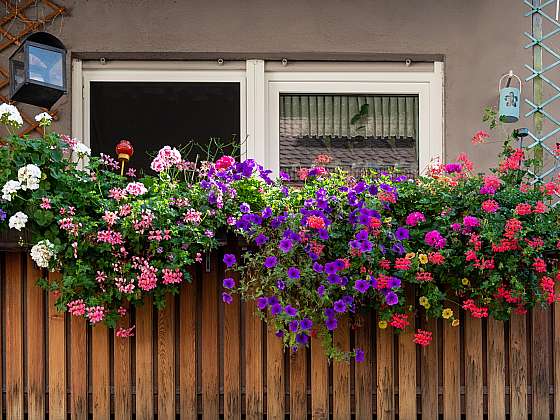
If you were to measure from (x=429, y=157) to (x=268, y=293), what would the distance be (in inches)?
77.9

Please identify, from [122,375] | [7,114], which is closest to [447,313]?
[122,375]

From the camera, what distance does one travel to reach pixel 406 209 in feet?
9.78

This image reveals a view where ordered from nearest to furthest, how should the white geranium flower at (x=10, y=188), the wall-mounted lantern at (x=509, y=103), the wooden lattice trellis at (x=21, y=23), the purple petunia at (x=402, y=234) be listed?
the white geranium flower at (x=10, y=188) < the purple petunia at (x=402, y=234) < the wall-mounted lantern at (x=509, y=103) < the wooden lattice trellis at (x=21, y=23)

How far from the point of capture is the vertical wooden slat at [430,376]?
10.2 feet

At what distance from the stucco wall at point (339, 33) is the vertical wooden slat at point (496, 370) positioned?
161 cm

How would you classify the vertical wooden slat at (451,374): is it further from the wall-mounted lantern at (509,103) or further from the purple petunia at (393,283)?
the wall-mounted lantern at (509,103)

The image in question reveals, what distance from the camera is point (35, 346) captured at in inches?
121

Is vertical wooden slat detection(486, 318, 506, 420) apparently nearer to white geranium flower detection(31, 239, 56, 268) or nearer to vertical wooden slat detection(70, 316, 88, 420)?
vertical wooden slat detection(70, 316, 88, 420)

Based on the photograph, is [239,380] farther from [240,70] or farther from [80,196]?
[240,70]

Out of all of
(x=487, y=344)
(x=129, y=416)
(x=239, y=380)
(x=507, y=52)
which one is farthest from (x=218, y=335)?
(x=507, y=52)

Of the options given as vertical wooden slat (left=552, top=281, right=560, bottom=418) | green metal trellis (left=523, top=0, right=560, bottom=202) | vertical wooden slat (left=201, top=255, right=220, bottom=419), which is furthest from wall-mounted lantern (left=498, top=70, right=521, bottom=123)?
vertical wooden slat (left=201, top=255, right=220, bottom=419)

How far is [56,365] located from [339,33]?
101 inches

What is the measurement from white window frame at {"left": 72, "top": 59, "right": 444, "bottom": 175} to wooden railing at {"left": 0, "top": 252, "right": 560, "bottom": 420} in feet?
5.21

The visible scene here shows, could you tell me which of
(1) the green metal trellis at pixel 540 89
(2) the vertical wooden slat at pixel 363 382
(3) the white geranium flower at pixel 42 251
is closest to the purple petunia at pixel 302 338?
(2) the vertical wooden slat at pixel 363 382
